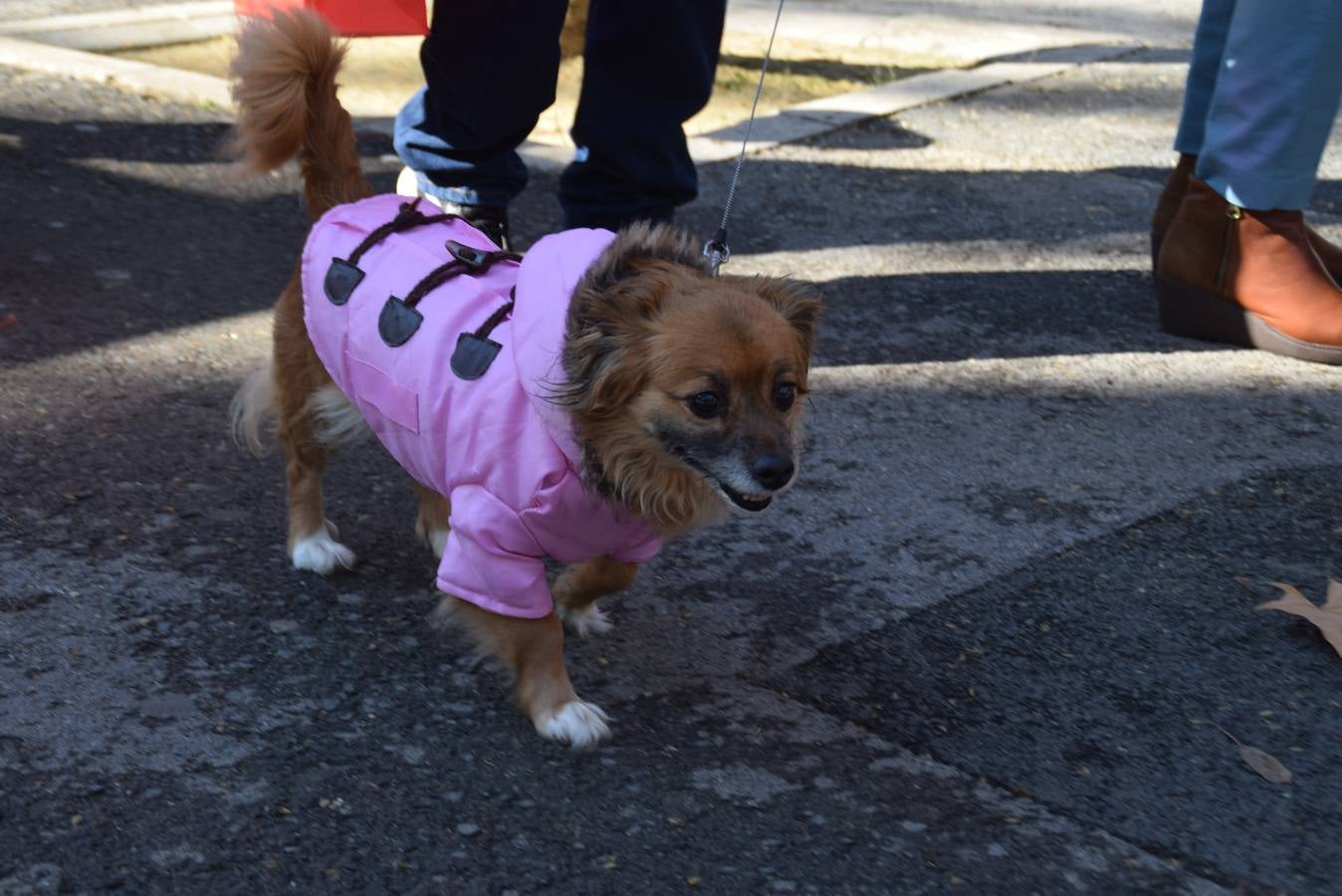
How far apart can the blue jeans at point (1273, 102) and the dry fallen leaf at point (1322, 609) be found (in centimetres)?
180

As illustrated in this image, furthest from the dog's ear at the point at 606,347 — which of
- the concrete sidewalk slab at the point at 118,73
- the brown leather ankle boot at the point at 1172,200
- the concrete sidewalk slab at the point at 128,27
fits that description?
the concrete sidewalk slab at the point at 128,27

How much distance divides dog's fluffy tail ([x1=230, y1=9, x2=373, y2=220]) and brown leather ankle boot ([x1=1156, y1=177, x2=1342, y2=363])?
8.95 feet

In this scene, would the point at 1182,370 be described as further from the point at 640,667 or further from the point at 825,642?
the point at 640,667

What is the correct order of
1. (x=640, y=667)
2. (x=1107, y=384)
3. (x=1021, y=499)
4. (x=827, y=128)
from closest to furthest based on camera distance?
(x=640, y=667)
(x=1021, y=499)
(x=1107, y=384)
(x=827, y=128)

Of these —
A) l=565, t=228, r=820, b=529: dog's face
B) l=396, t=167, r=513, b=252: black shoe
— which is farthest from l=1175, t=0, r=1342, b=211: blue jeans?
l=565, t=228, r=820, b=529: dog's face

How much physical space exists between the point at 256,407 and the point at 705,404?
1407 mm

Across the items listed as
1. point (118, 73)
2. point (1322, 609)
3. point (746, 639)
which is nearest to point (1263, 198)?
point (1322, 609)

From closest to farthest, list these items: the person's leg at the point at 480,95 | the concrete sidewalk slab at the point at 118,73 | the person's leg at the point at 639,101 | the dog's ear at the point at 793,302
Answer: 1. the dog's ear at the point at 793,302
2. the person's leg at the point at 480,95
3. the person's leg at the point at 639,101
4. the concrete sidewalk slab at the point at 118,73

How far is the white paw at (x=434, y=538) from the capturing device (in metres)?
3.14

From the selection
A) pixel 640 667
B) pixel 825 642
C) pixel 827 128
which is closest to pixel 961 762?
pixel 825 642

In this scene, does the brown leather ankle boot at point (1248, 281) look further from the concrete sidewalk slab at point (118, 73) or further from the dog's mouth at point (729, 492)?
the concrete sidewalk slab at point (118, 73)

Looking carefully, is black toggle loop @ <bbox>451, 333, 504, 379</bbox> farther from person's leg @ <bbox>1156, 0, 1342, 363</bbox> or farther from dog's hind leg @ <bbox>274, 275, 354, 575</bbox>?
person's leg @ <bbox>1156, 0, 1342, 363</bbox>

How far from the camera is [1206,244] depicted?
4.48 metres

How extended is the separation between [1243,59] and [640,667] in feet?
9.34
